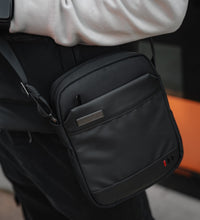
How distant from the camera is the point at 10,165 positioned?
1104mm

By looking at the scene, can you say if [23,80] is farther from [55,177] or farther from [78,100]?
[55,177]

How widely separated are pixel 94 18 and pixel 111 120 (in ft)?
0.79

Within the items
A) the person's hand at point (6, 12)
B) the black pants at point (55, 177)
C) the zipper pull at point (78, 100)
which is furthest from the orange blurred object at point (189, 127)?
the person's hand at point (6, 12)

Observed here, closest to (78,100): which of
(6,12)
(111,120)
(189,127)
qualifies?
(111,120)

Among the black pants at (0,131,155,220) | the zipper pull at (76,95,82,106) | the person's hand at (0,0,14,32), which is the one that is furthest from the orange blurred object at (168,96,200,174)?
the person's hand at (0,0,14,32)

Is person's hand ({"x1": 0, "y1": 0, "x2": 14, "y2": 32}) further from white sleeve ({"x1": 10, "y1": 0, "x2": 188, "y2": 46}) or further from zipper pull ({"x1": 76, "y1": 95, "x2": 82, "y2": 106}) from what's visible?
zipper pull ({"x1": 76, "y1": 95, "x2": 82, "y2": 106})

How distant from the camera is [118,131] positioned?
0.92 meters

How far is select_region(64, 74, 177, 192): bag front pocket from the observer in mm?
892

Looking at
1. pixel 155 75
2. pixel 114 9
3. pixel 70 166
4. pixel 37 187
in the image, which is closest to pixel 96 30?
pixel 114 9

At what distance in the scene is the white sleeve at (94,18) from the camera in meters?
0.79

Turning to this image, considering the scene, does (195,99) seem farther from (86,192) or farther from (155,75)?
(86,192)

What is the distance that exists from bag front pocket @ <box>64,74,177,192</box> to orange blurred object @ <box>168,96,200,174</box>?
36.1 inches

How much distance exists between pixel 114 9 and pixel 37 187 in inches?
20.3

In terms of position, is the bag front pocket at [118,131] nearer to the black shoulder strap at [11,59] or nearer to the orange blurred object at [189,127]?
the black shoulder strap at [11,59]
